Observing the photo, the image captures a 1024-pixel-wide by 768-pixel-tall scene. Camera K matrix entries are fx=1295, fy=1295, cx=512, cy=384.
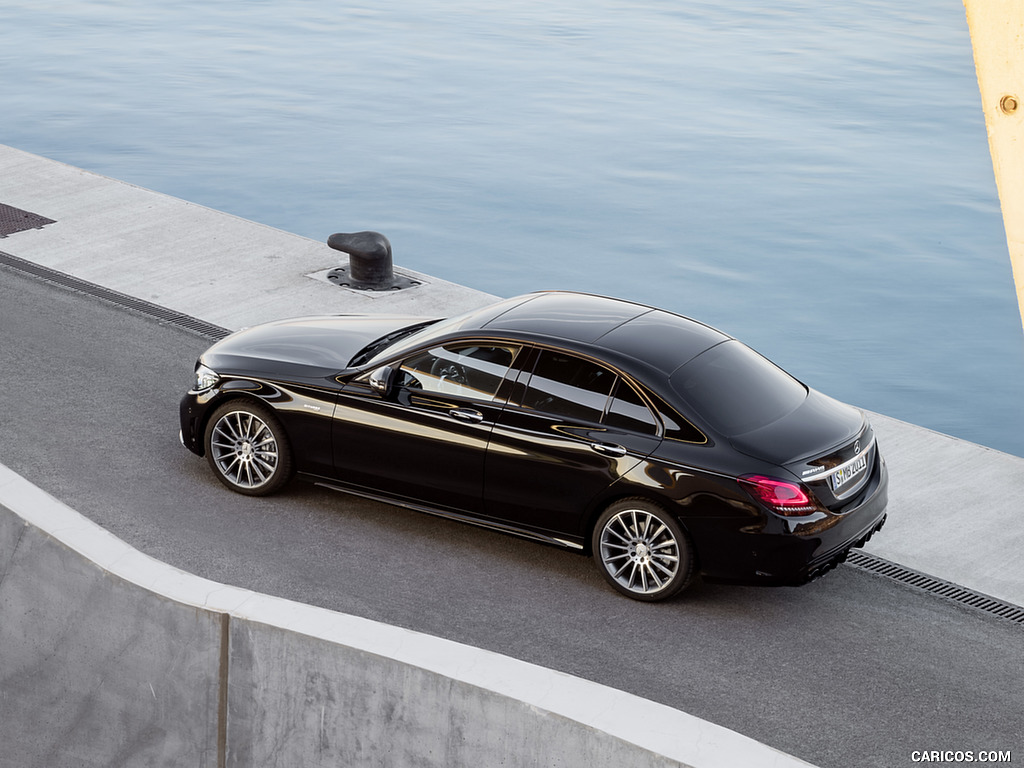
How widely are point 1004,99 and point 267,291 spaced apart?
34.4 feet

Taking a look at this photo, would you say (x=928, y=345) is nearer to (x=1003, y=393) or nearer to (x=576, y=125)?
(x=1003, y=393)

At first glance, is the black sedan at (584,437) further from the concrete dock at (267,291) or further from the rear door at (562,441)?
the concrete dock at (267,291)

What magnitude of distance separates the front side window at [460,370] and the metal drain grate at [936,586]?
2.64 metres

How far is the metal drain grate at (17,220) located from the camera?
1452 cm

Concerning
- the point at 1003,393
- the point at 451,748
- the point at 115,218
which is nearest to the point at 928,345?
the point at 1003,393

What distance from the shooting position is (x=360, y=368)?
27.0ft

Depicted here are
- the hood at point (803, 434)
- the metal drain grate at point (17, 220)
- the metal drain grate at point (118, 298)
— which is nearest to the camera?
the hood at point (803, 434)

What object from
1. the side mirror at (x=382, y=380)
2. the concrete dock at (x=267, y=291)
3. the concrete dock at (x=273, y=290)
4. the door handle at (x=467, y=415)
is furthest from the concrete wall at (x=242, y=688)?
the concrete dock at (x=273, y=290)

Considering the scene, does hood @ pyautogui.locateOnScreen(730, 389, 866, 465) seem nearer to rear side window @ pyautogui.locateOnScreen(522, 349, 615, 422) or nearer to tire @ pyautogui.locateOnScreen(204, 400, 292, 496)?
rear side window @ pyautogui.locateOnScreen(522, 349, 615, 422)

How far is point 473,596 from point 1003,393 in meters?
11.2

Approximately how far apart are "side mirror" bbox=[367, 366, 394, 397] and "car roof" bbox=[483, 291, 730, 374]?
68cm

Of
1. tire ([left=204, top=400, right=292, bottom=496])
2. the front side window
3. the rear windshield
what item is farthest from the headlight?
the rear windshield

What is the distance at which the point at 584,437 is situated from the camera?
754 cm

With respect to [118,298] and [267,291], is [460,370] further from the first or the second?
[118,298]
